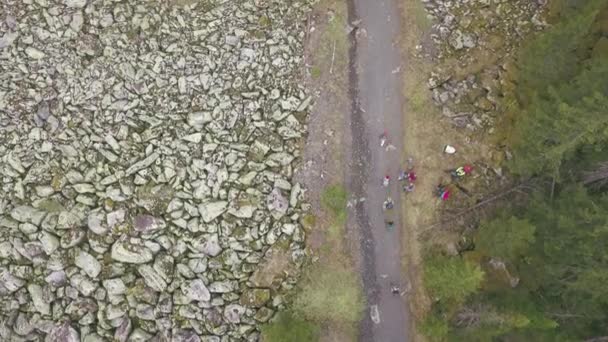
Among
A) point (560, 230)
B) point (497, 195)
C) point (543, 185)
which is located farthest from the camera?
point (497, 195)

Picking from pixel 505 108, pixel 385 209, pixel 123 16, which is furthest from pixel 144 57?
pixel 505 108

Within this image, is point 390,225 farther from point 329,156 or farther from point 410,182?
point 329,156

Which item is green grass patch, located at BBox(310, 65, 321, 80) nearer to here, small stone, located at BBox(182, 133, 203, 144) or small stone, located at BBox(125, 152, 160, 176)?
small stone, located at BBox(182, 133, 203, 144)

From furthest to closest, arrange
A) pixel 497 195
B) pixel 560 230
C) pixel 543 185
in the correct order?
pixel 497 195, pixel 543 185, pixel 560 230

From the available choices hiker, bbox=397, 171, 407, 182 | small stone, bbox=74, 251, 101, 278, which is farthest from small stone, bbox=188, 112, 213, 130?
hiker, bbox=397, 171, 407, 182

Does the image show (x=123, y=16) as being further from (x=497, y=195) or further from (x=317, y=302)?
(x=497, y=195)

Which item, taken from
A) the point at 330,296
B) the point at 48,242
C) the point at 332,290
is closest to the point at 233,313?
the point at 330,296

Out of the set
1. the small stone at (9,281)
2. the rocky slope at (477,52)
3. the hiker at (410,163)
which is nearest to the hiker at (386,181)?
the hiker at (410,163)
